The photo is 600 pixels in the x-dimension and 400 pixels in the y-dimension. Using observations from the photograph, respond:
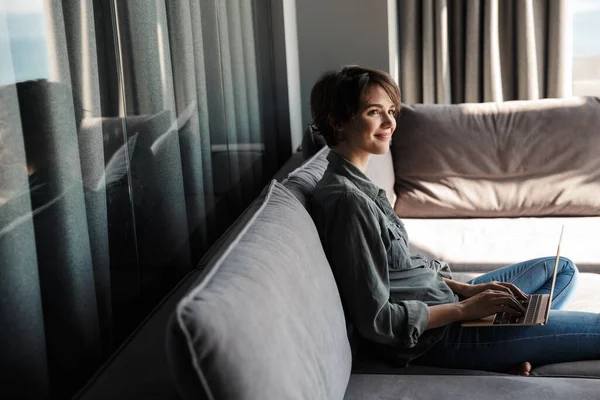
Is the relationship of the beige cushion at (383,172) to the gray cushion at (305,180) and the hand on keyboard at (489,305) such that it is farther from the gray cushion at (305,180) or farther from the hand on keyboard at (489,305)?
the hand on keyboard at (489,305)

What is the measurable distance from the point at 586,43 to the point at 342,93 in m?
2.40

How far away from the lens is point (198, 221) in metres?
2.05

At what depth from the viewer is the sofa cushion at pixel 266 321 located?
90 cm

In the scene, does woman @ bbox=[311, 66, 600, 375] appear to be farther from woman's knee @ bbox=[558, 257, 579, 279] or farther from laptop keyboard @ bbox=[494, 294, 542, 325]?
woman's knee @ bbox=[558, 257, 579, 279]

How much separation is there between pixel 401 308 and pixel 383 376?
150 millimetres

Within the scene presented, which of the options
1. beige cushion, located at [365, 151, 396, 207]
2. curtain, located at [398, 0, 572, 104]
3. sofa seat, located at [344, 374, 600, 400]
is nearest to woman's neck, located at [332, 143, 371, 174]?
sofa seat, located at [344, 374, 600, 400]

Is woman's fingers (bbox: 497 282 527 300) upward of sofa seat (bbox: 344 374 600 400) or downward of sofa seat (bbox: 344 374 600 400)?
Answer: upward

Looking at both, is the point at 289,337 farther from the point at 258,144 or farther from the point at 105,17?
the point at 258,144

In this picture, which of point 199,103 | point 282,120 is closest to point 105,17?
point 199,103

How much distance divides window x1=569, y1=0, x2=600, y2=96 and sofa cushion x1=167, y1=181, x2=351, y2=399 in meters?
2.64

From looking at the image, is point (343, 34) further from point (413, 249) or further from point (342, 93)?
point (342, 93)

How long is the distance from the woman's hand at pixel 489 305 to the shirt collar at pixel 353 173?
1.04ft

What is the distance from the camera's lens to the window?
11.9ft

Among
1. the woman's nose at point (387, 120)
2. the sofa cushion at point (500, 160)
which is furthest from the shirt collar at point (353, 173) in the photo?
the sofa cushion at point (500, 160)
